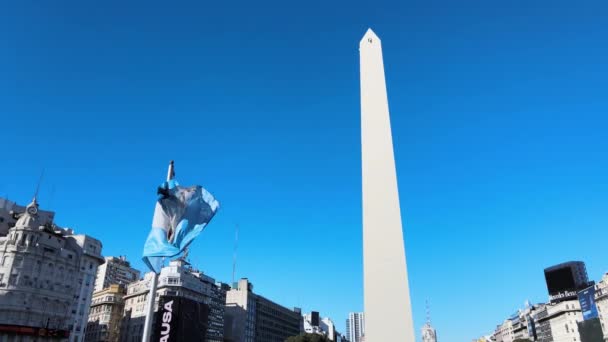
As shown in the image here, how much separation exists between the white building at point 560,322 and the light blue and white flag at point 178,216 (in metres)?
106

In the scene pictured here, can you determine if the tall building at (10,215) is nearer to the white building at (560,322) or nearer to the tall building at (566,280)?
the white building at (560,322)

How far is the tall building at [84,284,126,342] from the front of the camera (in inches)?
3342

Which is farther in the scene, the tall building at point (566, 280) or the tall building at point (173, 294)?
the tall building at point (566, 280)

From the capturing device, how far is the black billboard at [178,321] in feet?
184

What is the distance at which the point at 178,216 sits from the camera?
19.2 metres

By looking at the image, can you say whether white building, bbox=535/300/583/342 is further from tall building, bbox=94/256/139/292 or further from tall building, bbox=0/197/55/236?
tall building, bbox=0/197/55/236

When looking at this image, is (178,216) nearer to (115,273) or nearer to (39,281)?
(39,281)

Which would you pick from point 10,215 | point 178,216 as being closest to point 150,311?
point 178,216

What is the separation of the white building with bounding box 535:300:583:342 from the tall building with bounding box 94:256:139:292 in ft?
324

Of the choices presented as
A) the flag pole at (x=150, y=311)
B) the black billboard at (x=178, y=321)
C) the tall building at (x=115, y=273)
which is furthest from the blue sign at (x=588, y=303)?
the tall building at (x=115, y=273)

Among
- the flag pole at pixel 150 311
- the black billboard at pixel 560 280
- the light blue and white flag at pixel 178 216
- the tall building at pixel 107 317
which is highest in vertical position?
the black billboard at pixel 560 280

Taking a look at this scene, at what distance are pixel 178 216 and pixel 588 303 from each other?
76.7 m

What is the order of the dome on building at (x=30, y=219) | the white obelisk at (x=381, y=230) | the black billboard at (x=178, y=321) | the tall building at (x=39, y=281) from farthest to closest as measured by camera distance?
the dome on building at (x=30, y=219)
the tall building at (x=39, y=281)
the black billboard at (x=178, y=321)
the white obelisk at (x=381, y=230)

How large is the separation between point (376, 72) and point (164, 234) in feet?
35.8
